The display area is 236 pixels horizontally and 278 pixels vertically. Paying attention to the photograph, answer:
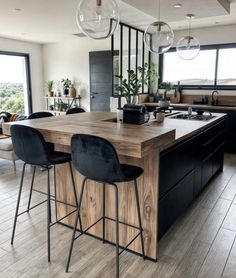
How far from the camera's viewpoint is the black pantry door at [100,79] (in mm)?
6844

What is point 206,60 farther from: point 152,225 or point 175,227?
point 152,225

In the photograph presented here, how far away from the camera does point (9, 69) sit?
24.5ft

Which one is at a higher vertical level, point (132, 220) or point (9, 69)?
point (9, 69)

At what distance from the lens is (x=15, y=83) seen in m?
7.67

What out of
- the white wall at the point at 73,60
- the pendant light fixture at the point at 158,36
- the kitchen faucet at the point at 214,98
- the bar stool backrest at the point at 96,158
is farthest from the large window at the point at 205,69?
the bar stool backrest at the point at 96,158

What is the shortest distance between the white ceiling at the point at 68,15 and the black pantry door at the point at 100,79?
0.93 m

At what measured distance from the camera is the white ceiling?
12.4 ft

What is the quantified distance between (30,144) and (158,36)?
2.09 meters

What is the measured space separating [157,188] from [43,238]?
1.19m

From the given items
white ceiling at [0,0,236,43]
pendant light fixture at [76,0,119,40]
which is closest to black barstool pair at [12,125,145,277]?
pendant light fixture at [76,0,119,40]

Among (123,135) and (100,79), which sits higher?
(100,79)

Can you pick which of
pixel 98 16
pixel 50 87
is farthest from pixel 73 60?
pixel 98 16

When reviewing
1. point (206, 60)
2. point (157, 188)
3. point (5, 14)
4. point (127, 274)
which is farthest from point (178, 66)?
point (127, 274)

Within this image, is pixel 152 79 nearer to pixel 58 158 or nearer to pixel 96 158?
pixel 58 158
